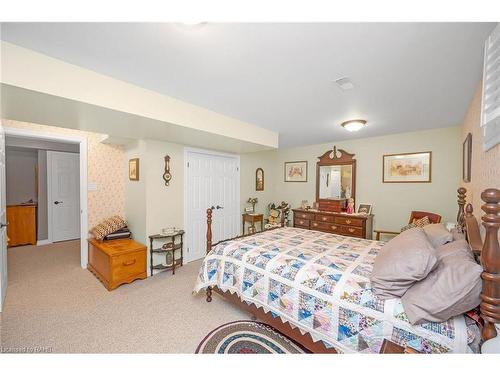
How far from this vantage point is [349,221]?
362cm

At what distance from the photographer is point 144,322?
199 cm

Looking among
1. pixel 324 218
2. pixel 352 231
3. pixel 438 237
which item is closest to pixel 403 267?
pixel 438 237

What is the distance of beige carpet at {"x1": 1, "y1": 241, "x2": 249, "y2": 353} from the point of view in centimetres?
172

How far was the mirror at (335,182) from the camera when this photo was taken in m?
4.06

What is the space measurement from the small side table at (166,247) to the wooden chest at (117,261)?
0.55 feet

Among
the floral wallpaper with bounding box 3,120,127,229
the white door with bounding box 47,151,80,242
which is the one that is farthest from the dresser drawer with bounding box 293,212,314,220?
the white door with bounding box 47,151,80,242

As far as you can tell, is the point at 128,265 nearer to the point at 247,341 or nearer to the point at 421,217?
the point at 247,341

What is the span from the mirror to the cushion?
381 centimetres

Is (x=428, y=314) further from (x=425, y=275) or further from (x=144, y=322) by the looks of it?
(x=144, y=322)

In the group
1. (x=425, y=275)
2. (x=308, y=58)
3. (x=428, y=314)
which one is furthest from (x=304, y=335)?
(x=308, y=58)

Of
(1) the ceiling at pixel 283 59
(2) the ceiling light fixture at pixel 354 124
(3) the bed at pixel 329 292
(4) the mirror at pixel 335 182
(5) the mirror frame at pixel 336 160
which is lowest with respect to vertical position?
(3) the bed at pixel 329 292

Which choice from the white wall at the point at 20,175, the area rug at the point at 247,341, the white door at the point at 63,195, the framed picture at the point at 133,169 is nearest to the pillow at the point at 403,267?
the area rug at the point at 247,341

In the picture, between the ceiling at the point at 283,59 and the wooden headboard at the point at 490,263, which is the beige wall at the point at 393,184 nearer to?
the ceiling at the point at 283,59
